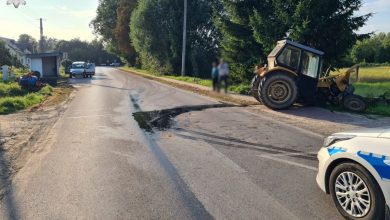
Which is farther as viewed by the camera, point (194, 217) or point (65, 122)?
Answer: point (65, 122)

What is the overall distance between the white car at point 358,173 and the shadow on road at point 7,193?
4.05m

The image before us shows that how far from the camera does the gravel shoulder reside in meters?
7.42

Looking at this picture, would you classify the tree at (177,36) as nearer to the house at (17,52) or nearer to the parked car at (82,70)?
the parked car at (82,70)

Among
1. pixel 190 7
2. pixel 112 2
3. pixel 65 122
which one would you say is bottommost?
pixel 65 122

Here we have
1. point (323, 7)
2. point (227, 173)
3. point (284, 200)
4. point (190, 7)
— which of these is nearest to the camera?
point (284, 200)

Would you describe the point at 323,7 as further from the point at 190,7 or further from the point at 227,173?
the point at 227,173

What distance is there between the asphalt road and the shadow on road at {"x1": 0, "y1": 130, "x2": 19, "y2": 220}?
3cm

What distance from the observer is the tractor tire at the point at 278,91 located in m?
14.0

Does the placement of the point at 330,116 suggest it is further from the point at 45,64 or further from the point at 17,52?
the point at 17,52

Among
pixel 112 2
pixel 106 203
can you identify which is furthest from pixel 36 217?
pixel 112 2

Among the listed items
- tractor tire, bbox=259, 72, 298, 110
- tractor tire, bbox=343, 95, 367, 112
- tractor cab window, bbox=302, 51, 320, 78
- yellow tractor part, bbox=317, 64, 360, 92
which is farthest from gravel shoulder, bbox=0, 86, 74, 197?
tractor tire, bbox=343, 95, 367, 112

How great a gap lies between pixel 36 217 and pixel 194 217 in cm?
198

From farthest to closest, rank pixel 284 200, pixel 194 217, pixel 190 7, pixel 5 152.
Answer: pixel 190 7 < pixel 5 152 < pixel 284 200 < pixel 194 217

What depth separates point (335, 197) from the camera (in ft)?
16.6
